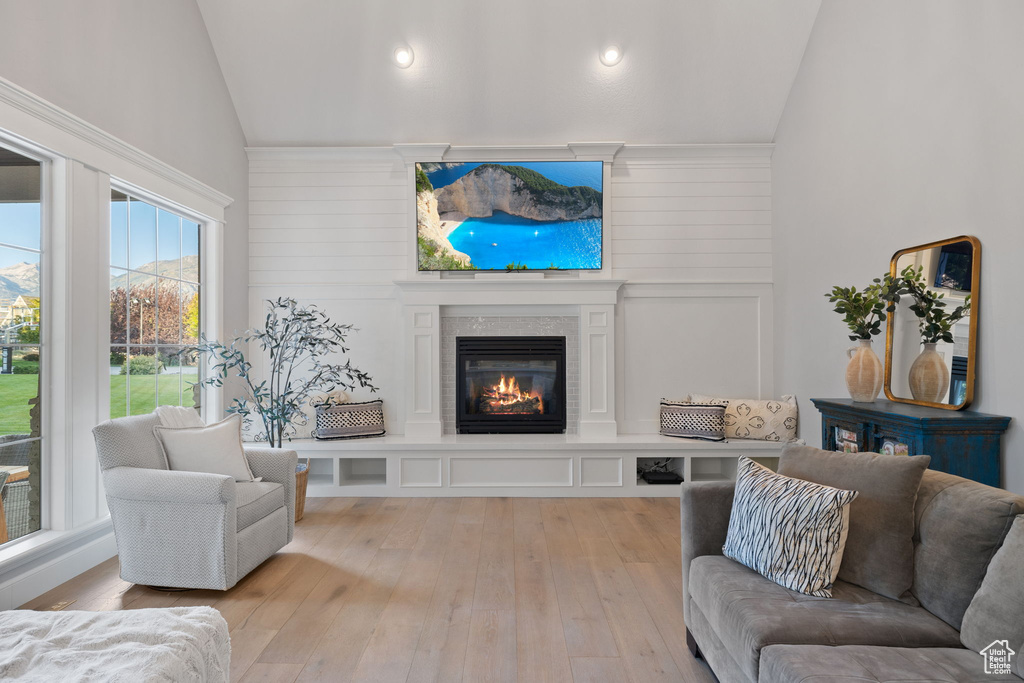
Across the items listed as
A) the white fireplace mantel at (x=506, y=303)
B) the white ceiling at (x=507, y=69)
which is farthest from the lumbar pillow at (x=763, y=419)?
the white ceiling at (x=507, y=69)

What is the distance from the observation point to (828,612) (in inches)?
65.1

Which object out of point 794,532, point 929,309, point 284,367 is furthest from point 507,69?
point 794,532

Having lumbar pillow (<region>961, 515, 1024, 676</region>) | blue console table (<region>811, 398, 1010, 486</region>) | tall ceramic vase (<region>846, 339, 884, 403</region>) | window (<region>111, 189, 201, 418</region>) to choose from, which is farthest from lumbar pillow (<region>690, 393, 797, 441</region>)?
window (<region>111, 189, 201, 418</region>)

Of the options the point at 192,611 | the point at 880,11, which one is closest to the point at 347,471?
the point at 192,611

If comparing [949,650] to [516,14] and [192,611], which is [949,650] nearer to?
[192,611]

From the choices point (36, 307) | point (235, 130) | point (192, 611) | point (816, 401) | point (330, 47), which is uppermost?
point (330, 47)

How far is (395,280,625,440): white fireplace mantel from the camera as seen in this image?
189 inches

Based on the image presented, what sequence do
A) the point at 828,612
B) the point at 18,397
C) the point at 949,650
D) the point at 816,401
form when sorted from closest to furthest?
the point at 949,650, the point at 828,612, the point at 18,397, the point at 816,401

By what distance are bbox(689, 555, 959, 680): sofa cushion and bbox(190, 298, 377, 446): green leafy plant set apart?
2895mm

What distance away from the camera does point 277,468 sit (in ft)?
10.8

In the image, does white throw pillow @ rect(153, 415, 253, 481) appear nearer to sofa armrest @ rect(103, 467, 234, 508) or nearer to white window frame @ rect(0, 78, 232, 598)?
sofa armrest @ rect(103, 467, 234, 508)

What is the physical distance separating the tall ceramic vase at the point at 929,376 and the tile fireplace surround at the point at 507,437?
5.24 ft

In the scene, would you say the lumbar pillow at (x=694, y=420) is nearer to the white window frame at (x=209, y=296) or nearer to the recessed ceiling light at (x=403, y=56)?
the recessed ceiling light at (x=403, y=56)

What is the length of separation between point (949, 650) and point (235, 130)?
17.4ft
